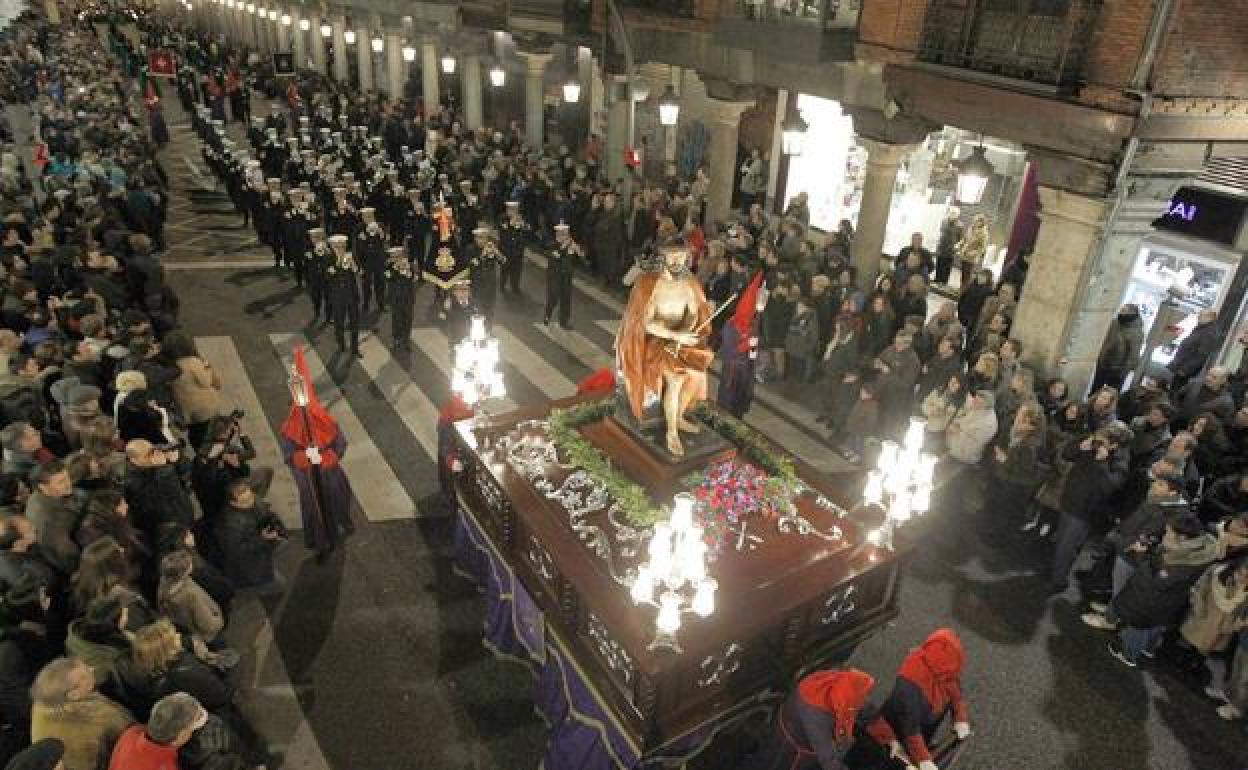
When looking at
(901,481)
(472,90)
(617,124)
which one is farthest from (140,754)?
(472,90)

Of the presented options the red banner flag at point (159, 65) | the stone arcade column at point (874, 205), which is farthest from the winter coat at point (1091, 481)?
the red banner flag at point (159, 65)

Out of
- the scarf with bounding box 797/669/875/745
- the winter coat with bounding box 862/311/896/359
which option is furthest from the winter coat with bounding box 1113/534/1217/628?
the winter coat with bounding box 862/311/896/359

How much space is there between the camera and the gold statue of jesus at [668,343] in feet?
22.9

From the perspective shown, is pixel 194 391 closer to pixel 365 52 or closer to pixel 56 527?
pixel 56 527

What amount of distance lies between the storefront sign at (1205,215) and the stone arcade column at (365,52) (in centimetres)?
2974

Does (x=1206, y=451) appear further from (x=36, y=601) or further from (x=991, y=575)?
(x=36, y=601)

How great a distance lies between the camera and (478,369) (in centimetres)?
766

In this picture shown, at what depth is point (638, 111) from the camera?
2606cm

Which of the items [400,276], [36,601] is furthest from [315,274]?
[36,601]

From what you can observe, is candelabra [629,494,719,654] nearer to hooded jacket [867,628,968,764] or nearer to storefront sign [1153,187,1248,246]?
hooded jacket [867,628,968,764]

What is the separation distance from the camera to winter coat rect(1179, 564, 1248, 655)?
6.79 metres

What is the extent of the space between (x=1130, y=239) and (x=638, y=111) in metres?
18.5

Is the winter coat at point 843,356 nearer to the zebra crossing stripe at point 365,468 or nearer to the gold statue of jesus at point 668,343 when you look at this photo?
the gold statue of jesus at point 668,343

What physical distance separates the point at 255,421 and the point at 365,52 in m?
28.2
